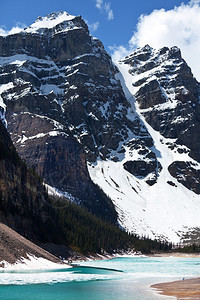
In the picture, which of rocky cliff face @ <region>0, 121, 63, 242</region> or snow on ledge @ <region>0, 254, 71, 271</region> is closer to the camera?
snow on ledge @ <region>0, 254, 71, 271</region>

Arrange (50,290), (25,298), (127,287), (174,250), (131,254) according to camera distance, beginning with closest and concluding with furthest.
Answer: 1. (25,298)
2. (50,290)
3. (127,287)
4. (131,254)
5. (174,250)

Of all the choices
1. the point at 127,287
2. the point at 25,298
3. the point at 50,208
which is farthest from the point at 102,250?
the point at 25,298

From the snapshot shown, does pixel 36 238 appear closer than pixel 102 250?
Yes

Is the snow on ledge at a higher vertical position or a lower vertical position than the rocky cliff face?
lower

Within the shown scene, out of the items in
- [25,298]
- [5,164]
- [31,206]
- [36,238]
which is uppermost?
[5,164]

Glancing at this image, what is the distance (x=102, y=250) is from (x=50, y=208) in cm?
2634

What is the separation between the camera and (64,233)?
108 meters

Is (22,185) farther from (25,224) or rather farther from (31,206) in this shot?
(25,224)

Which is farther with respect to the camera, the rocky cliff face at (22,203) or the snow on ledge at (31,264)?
the rocky cliff face at (22,203)

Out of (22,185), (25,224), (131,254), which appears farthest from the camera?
(131,254)

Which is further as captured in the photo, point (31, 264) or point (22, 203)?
point (22, 203)

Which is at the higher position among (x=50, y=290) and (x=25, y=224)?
(x=25, y=224)

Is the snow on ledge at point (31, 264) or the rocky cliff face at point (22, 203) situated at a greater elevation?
the rocky cliff face at point (22, 203)

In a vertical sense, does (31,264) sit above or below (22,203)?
below
